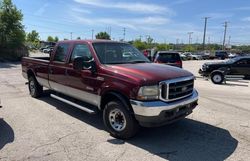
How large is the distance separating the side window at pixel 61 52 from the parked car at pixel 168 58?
853 cm

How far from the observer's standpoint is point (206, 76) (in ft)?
56.9

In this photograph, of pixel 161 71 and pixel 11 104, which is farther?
pixel 11 104

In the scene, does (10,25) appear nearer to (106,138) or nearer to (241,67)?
(241,67)

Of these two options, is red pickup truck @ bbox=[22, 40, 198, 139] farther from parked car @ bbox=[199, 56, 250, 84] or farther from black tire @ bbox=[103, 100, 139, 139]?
parked car @ bbox=[199, 56, 250, 84]

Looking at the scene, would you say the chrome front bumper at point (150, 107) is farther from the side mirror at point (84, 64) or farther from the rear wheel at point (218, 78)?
the rear wheel at point (218, 78)

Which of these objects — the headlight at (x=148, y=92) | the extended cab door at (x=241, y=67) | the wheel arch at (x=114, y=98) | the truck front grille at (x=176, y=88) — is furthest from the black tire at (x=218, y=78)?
the headlight at (x=148, y=92)

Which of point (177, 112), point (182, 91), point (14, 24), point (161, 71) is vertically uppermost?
point (14, 24)

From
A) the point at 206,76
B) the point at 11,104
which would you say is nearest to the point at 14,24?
the point at 206,76

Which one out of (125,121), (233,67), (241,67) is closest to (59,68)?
(125,121)

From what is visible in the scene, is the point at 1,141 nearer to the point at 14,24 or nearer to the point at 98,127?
the point at 98,127

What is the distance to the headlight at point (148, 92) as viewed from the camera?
15.6ft

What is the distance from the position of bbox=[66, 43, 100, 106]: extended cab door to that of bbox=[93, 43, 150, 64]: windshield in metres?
0.27

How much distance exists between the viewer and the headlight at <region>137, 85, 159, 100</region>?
4.76 meters

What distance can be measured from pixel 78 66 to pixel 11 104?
3550 mm
